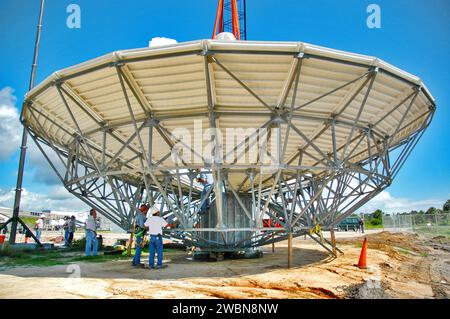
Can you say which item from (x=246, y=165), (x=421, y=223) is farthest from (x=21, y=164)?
(x=421, y=223)

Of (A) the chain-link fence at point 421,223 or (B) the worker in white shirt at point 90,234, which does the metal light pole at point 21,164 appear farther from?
(A) the chain-link fence at point 421,223

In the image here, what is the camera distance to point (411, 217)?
40.2 metres

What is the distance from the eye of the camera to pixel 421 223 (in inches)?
1510

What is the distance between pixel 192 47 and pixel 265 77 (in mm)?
2167

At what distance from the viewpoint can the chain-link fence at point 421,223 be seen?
3400cm

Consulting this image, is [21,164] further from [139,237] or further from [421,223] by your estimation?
[421,223]

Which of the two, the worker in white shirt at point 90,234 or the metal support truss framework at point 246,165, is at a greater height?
the metal support truss framework at point 246,165

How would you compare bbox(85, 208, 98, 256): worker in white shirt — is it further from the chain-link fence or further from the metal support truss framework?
the chain-link fence

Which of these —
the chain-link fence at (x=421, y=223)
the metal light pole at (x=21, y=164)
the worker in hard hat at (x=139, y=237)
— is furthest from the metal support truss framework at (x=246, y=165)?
the chain-link fence at (x=421, y=223)

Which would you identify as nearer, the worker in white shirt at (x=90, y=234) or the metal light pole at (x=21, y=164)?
the worker in white shirt at (x=90, y=234)

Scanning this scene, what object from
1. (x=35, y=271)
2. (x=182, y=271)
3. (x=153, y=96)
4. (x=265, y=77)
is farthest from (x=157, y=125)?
(x=35, y=271)

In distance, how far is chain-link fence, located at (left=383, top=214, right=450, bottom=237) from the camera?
1339 inches
